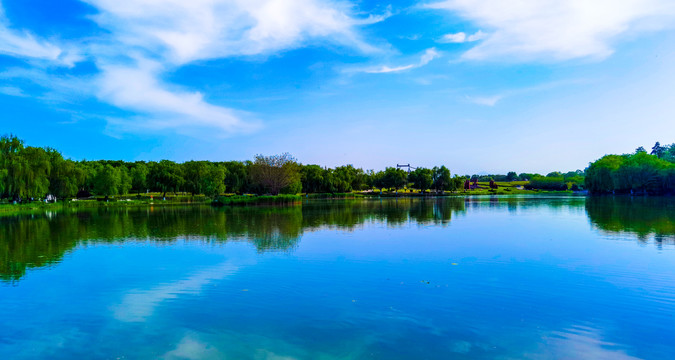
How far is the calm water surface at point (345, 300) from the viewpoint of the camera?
7.57m

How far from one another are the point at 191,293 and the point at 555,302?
32.0ft

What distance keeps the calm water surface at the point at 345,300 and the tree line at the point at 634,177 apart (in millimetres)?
87342

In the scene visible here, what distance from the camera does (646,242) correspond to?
18.7m

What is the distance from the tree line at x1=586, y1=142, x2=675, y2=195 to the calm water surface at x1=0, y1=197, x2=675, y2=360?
287 feet

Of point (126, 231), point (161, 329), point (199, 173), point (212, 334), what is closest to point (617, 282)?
point (212, 334)

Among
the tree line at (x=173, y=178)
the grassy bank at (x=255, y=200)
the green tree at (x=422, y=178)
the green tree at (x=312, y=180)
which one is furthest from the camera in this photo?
the green tree at (x=422, y=178)

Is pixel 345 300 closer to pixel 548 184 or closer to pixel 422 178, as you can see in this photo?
pixel 422 178

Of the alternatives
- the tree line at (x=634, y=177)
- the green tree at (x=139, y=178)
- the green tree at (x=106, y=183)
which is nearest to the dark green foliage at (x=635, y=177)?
the tree line at (x=634, y=177)

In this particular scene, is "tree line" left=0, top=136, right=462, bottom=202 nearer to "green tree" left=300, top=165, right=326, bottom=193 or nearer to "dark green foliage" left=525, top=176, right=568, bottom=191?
"green tree" left=300, top=165, right=326, bottom=193

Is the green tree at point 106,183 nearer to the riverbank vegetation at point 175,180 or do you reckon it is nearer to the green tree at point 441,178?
the riverbank vegetation at point 175,180

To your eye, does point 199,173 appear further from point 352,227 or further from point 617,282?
point 617,282

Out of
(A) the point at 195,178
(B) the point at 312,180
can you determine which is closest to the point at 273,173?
(A) the point at 195,178

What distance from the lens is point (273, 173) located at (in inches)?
3093

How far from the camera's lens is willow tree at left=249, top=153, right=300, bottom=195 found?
7856 cm
